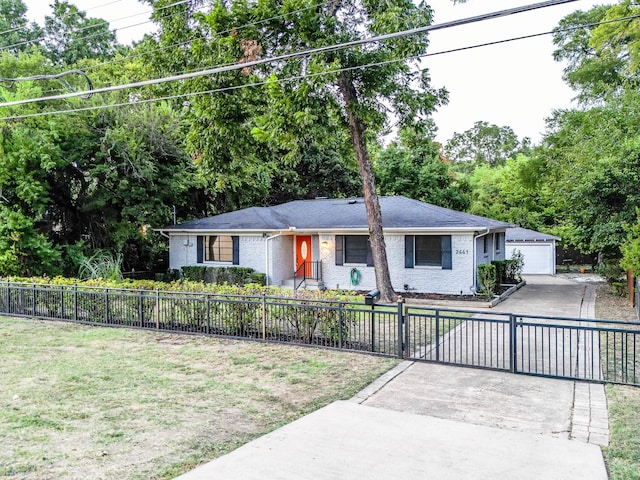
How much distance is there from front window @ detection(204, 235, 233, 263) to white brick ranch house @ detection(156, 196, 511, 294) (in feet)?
0.13

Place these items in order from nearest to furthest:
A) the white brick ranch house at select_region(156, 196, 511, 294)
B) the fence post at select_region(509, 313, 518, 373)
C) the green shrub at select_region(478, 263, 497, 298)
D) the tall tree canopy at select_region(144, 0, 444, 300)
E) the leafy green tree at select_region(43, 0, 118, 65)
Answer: the fence post at select_region(509, 313, 518, 373)
the tall tree canopy at select_region(144, 0, 444, 300)
the green shrub at select_region(478, 263, 497, 298)
the white brick ranch house at select_region(156, 196, 511, 294)
the leafy green tree at select_region(43, 0, 118, 65)

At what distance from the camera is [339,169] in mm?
28609

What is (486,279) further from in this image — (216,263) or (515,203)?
(515,203)

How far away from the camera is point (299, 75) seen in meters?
14.0

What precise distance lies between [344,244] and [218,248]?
5318mm

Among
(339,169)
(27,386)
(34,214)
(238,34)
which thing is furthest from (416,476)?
(339,169)

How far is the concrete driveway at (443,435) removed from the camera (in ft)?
13.4

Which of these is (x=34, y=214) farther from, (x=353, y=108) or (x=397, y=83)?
(x=397, y=83)

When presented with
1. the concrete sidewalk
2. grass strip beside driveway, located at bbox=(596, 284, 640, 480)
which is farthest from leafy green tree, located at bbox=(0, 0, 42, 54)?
grass strip beside driveway, located at bbox=(596, 284, 640, 480)

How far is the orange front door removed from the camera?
19.1 meters

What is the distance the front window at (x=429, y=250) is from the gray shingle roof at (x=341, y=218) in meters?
0.60

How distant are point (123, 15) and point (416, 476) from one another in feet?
35.4

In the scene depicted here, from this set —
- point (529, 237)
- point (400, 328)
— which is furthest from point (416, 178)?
point (400, 328)

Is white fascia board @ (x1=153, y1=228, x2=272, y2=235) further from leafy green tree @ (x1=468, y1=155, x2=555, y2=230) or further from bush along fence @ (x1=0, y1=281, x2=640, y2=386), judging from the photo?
leafy green tree @ (x1=468, y1=155, x2=555, y2=230)
